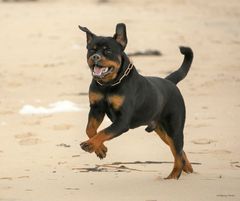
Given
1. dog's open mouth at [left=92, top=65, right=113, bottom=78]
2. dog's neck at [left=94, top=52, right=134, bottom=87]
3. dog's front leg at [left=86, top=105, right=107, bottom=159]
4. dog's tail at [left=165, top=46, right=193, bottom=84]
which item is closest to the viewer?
dog's open mouth at [left=92, top=65, right=113, bottom=78]

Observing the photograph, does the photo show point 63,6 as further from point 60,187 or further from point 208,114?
point 60,187

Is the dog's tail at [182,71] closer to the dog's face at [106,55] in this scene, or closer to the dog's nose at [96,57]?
the dog's face at [106,55]

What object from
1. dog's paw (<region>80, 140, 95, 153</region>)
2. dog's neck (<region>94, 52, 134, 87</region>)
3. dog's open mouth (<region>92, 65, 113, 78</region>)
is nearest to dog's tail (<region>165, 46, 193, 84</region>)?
dog's neck (<region>94, 52, 134, 87</region>)

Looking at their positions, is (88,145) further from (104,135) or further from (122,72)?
(122,72)

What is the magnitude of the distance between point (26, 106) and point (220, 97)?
290 centimetres

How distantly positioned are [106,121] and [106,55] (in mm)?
3641

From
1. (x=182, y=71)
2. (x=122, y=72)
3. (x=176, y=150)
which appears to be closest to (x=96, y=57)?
(x=122, y=72)

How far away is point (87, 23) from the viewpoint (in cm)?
1936

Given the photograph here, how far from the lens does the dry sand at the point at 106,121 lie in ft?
22.6

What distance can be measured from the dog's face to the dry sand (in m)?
0.97

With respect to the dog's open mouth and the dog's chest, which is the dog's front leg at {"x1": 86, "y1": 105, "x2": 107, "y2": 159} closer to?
the dog's chest

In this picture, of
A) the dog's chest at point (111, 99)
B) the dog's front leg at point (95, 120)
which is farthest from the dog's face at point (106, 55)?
the dog's front leg at point (95, 120)

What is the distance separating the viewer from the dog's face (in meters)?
6.43

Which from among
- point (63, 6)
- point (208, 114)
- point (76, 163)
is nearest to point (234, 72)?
point (208, 114)
